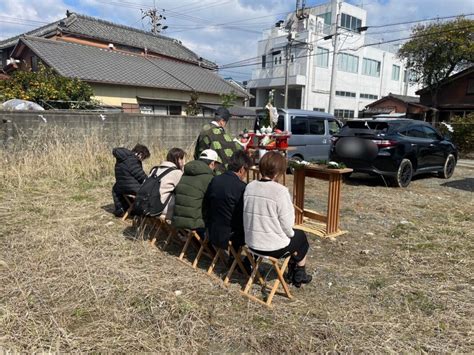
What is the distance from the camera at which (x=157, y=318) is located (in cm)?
263

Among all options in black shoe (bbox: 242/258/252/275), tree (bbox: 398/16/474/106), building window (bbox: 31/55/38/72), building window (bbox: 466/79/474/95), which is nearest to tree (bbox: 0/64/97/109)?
building window (bbox: 31/55/38/72)

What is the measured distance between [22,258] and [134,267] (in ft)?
3.83

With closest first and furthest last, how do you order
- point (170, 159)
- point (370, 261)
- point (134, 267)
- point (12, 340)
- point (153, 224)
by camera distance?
1. point (12, 340)
2. point (134, 267)
3. point (370, 261)
4. point (170, 159)
5. point (153, 224)

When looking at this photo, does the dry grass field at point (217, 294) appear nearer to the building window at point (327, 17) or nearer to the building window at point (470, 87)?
the building window at point (470, 87)

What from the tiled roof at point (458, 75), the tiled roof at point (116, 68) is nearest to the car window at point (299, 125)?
the tiled roof at point (116, 68)

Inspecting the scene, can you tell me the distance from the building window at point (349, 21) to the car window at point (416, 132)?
3217 cm

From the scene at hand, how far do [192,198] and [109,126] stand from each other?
22.4 ft

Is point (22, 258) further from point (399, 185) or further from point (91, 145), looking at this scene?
point (399, 185)

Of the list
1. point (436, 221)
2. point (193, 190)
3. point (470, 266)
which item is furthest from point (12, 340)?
point (436, 221)

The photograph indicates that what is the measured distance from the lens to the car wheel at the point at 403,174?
723cm

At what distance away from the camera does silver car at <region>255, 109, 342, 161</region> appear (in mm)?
8875

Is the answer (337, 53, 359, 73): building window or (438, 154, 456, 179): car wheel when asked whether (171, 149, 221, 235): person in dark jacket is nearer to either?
(438, 154, 456, 179): car wheel

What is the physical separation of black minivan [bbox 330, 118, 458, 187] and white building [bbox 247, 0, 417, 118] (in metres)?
25.4

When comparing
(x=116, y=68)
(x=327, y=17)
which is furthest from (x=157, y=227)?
(x=327, y=17)
